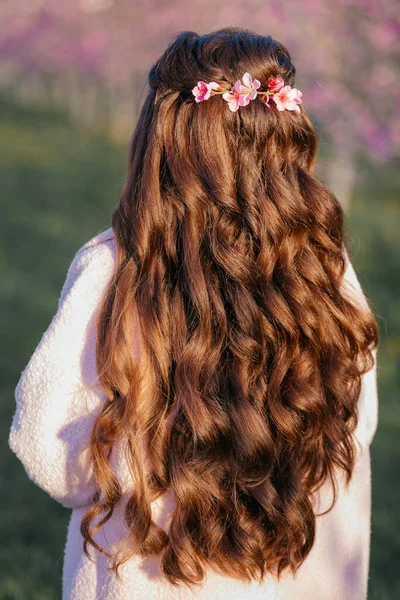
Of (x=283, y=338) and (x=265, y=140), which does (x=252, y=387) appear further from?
(x=265, y=140)

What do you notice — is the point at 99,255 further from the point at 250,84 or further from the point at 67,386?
the point at 250,84

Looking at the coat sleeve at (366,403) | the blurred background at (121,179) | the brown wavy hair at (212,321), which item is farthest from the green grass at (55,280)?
the brown wavy hair at (212,321)

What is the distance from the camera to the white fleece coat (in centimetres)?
156

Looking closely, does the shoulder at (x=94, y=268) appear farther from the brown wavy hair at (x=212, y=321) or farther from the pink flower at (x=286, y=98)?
the pink flower at (x=286, y=98)

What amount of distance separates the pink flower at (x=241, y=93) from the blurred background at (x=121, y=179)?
430 millimetres

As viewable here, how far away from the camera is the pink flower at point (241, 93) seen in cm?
147

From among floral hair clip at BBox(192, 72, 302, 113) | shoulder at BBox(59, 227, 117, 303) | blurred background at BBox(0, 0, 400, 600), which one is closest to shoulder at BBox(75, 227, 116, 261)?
shoulder at BBox(59, 227, 117, 303)

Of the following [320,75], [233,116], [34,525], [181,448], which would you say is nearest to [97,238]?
→ [233,116]

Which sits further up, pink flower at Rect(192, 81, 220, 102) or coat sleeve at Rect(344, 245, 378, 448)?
pink flower at Rect(192, 81, 220, 102)

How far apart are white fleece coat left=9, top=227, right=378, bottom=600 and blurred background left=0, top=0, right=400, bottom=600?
405 millimetres

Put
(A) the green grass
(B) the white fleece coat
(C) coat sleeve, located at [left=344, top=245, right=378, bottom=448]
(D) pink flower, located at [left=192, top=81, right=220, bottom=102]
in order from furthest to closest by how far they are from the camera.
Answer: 1. (A) the green grass
2. (C) coat sleeve, located at [left=344, top=245, right=378, bottom=448]
3. (B) the white fleece coat
4. (D) pink flower, located at [left=192, top=81, right=220, bottom=102]

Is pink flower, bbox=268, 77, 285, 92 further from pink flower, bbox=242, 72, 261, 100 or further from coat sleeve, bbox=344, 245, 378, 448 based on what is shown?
coat sleeve, bbox=344, 245, 378, 448

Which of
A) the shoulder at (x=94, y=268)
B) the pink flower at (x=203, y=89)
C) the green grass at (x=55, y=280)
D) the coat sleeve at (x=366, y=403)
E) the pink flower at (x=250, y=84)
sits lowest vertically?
the green grass at (x=55, y=280)

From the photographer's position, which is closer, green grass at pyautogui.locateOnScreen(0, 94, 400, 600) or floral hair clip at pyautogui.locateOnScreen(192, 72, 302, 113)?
floral hair clip at pyautogui.locateOnScreen(192, 72, 302, 113)
